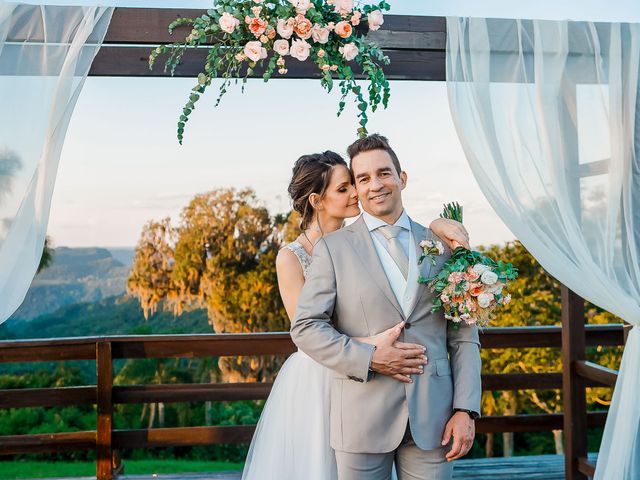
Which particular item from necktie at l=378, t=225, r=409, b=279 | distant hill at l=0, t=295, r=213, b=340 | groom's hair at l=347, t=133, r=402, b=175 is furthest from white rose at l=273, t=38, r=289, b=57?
distant hill at l=0, t=295, r=213, b=340

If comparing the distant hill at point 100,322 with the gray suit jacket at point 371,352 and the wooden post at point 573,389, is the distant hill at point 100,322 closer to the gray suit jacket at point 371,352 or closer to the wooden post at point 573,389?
the wooden post at point 573,389

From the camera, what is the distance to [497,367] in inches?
299

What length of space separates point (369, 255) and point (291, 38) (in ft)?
3.43

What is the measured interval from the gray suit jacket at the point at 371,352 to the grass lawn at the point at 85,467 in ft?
18.9

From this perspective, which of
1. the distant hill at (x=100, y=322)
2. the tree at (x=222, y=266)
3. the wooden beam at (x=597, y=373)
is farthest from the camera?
the distant hill at (x=100, y=322)

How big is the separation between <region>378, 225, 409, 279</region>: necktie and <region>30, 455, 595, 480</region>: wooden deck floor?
99.2 inches

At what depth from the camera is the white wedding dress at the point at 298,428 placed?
8.72 ft

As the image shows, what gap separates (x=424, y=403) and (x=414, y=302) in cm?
30

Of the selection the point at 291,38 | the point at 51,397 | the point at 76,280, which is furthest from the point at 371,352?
the point at 76,280

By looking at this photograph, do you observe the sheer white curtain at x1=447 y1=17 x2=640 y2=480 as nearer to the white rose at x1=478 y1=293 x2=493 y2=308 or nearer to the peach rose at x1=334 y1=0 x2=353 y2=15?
the peach rose at x1=334 y1=0 x2=353 y2=15

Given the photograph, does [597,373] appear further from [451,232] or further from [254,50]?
[254,50]

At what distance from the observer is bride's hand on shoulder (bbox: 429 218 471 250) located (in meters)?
2.22

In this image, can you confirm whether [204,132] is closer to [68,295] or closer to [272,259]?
[272,259]

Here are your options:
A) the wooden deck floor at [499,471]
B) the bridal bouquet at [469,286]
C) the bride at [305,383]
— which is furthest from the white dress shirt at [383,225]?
the wooden deck floor at [499,471]
